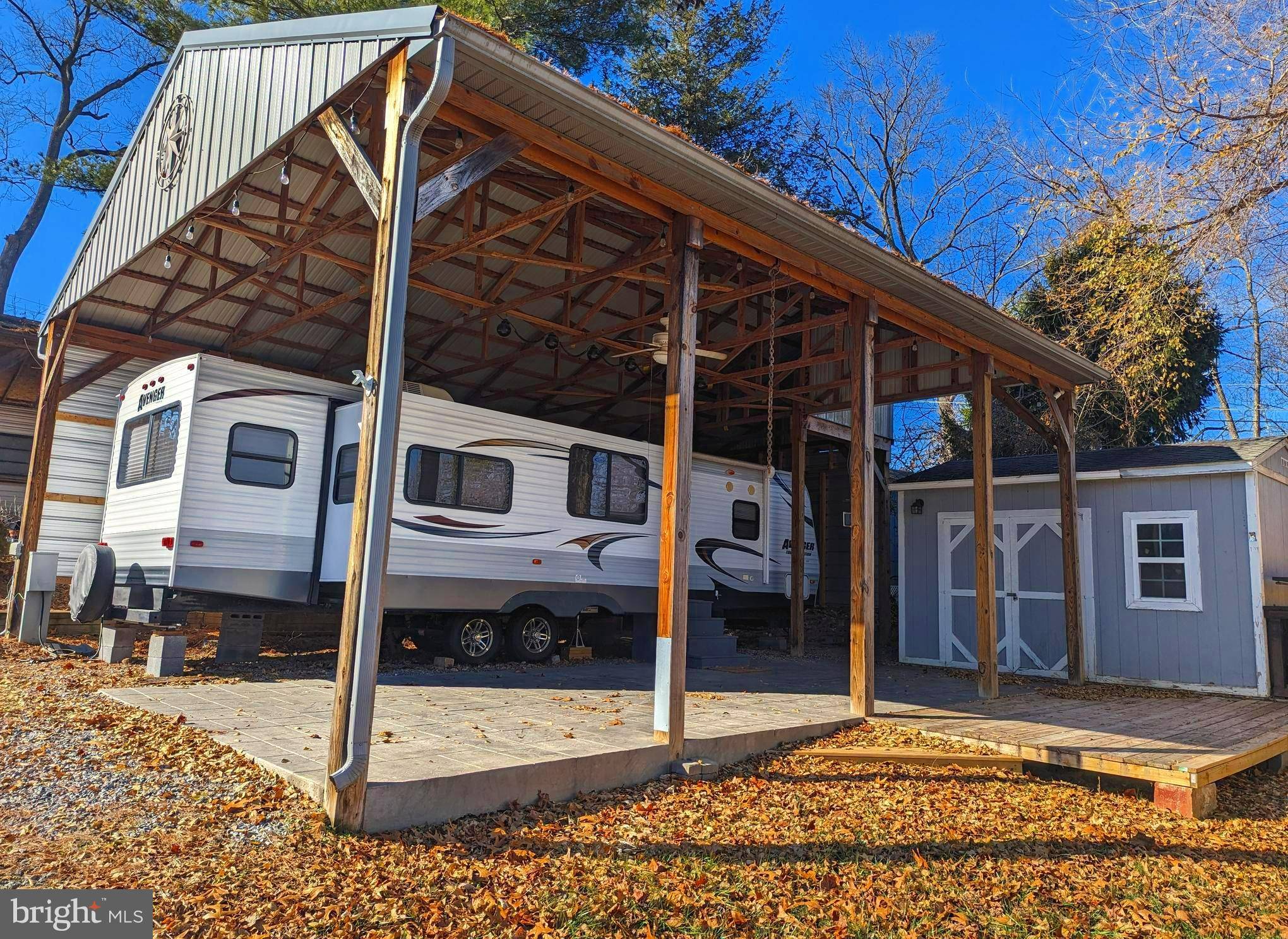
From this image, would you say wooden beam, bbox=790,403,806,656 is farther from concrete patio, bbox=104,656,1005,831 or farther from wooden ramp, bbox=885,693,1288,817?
wooden ramp, bbox=885,693,1288,817

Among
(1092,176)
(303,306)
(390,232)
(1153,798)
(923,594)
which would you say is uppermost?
(1092,176)

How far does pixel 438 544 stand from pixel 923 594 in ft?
21.8

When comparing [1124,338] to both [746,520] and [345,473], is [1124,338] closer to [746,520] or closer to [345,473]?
[746,520]

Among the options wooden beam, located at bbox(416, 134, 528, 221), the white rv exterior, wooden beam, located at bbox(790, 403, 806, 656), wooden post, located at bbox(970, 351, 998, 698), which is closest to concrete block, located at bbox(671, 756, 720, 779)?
the white rv exterior

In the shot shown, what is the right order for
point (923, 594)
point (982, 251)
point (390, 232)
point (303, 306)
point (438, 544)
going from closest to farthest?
point (390, 232), point (438, 544), point (303, 306), point (923, 594), point (982, 251)

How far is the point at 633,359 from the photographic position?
13297mm

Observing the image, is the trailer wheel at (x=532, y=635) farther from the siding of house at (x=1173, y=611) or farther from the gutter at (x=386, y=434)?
the siding of house at (x=1173, y=611)

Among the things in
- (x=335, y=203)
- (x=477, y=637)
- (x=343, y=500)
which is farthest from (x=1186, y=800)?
(x=335, y=203)

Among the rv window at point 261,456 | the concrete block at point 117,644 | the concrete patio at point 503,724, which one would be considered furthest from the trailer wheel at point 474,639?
the concrete block at point 117,644

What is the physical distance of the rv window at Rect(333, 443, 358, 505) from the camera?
8.44 metres

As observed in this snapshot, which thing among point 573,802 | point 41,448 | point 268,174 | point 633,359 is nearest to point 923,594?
point 633,359

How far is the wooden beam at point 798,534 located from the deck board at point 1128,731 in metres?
4.03

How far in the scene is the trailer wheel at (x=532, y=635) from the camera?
386 inches

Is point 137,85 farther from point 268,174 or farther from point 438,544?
point 438,544
